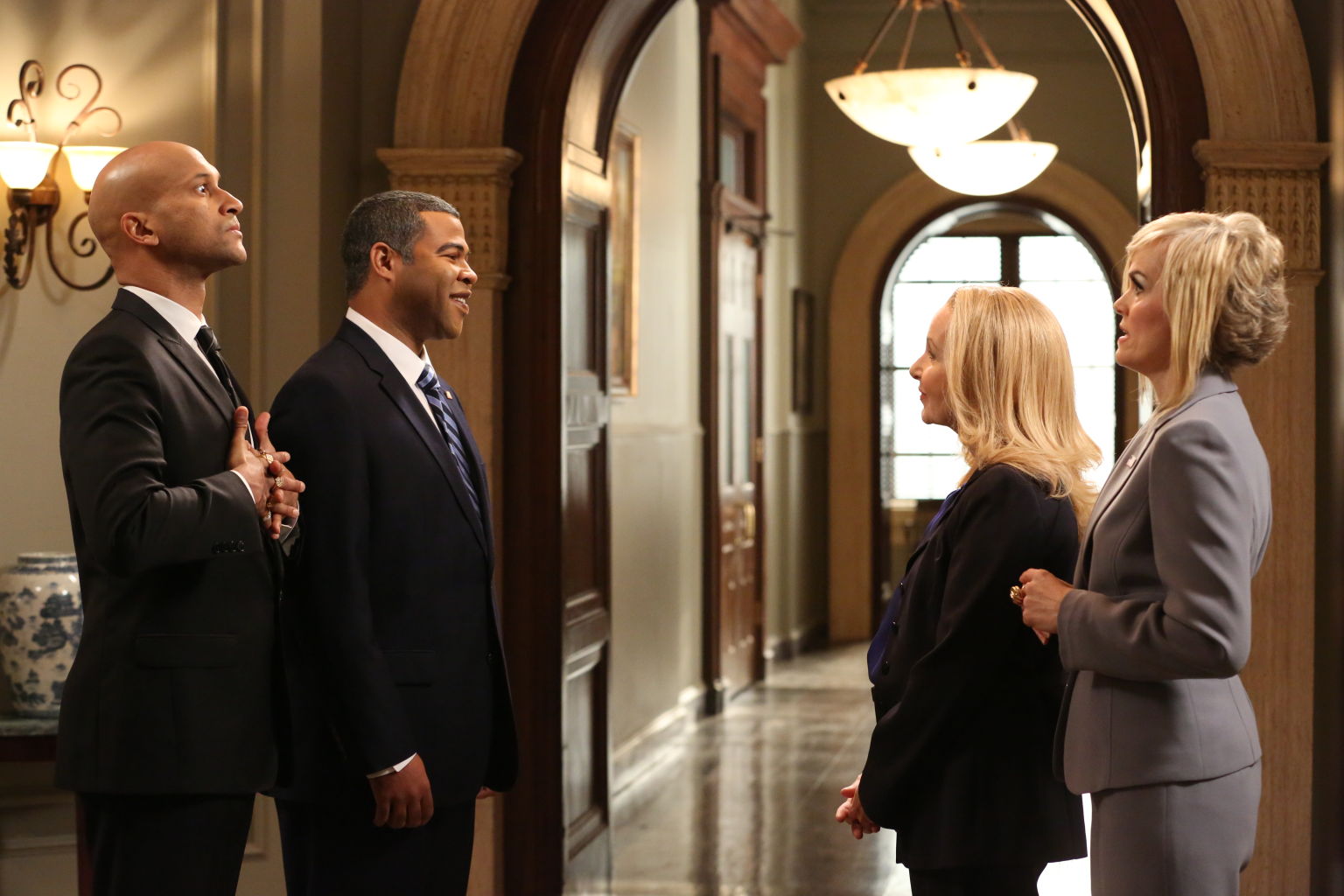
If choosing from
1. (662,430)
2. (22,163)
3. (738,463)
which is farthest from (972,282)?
(22,163)

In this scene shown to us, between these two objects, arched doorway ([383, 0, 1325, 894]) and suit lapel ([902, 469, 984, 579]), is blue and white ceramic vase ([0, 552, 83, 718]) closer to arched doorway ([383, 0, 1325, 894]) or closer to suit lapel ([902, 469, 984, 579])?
arched doorway ([383, 0, 1325, 894])

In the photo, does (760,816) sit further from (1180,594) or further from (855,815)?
(1180,594)

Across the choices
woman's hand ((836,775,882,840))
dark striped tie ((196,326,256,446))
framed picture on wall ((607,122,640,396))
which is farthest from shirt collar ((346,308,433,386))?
framed picture on wall ((607,122,640,396))

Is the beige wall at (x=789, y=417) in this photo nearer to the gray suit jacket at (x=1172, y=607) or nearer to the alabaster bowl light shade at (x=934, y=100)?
the alabaster bowl light shade at (x=934, y=100)

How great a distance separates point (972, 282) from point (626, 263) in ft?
20.0

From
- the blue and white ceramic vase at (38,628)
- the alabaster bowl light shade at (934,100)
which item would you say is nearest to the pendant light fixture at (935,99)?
the alabaster bowl light shade at (934,100)

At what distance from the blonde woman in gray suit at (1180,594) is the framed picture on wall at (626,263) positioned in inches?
184

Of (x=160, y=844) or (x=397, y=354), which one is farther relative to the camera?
(x=397, y=354)

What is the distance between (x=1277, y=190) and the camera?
156 inches

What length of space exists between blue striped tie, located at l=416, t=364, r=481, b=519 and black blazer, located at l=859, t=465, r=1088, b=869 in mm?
922

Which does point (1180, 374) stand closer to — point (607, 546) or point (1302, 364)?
point (1302, 364)

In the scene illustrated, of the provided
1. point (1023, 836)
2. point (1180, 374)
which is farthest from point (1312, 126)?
point (1023, 836)

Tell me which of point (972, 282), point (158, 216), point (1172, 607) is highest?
point (972, 282)

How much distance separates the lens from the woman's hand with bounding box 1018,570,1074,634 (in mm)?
2219
